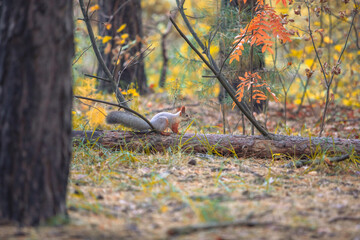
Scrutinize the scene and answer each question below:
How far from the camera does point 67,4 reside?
1.55 m

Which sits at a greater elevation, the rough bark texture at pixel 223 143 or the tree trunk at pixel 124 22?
the tree trunk at pixel 124 22

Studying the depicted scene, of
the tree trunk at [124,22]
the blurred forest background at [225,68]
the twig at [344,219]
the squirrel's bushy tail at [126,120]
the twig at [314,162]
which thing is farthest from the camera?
the tree trunk at [124,22]

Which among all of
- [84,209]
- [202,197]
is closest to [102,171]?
[84,209]

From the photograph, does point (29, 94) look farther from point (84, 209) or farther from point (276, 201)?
point (276, 201)

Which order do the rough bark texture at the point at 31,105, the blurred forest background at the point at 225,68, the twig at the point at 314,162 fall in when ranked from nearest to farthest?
the rough bark texture at the point at 31,105 → the twig at the point at 314,162 → the blurred forest background at the point at 225,68

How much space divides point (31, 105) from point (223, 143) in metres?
2.07

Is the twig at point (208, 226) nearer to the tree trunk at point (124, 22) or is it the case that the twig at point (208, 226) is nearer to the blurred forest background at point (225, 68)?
the blurred forest background at point (225, 68)

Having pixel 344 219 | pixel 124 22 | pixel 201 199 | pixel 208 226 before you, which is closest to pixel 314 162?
pixel 344 219

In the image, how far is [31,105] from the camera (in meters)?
1.48

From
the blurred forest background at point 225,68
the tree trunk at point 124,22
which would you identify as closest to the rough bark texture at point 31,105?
the blurred forest background at point 225,68

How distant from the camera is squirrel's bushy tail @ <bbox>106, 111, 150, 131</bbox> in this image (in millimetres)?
3068

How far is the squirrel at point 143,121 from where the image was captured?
10.1 ft

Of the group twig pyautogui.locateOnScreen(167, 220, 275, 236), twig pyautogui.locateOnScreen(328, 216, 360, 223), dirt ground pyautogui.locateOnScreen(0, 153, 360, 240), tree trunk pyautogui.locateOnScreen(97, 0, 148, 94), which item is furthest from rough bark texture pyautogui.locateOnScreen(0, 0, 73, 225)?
tree trunk pyautogui.locateOnScreen(97, 0, 148, 94)

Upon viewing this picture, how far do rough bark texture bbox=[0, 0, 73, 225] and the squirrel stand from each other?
5.04ft
